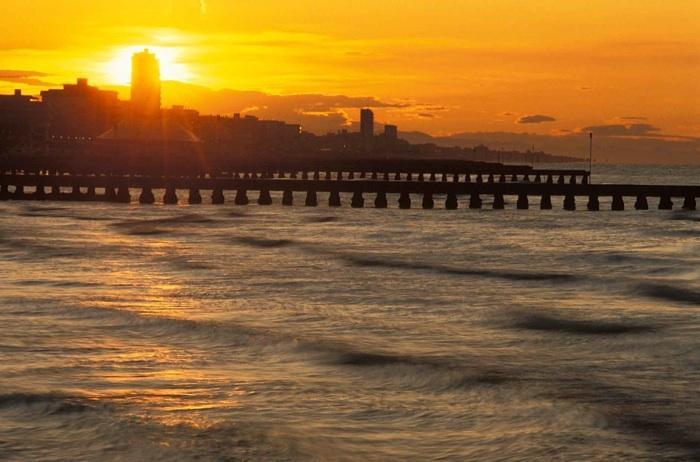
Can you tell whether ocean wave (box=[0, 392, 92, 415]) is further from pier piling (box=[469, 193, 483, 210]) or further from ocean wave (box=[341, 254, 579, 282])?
pier piling (box=[469, 193, 483, 210])

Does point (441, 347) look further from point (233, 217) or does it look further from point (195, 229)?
point (233, 217)

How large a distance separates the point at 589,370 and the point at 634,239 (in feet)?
115

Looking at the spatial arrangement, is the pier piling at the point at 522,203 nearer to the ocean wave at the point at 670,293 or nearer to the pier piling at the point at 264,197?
the pier piling at the point at 264,197

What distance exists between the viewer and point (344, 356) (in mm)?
18297

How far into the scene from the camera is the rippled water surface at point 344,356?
12984 millimetres

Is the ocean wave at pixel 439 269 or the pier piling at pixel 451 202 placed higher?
the pier piling at pixel 451 202

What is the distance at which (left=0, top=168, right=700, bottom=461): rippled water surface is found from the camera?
1298 centimetres

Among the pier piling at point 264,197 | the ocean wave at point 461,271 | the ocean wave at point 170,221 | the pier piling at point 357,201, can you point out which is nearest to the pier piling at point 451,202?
the pier piling at point 357,201

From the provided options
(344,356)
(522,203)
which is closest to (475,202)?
(522,203)

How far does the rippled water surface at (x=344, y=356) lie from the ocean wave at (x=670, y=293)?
0.13 m

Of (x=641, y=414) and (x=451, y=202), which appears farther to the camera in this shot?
(x=451, y=202)

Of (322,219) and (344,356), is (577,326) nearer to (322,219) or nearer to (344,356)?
(344,356)

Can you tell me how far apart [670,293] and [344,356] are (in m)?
12.9

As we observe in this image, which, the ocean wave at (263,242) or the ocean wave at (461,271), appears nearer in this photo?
the ocean wave at (461,271)
